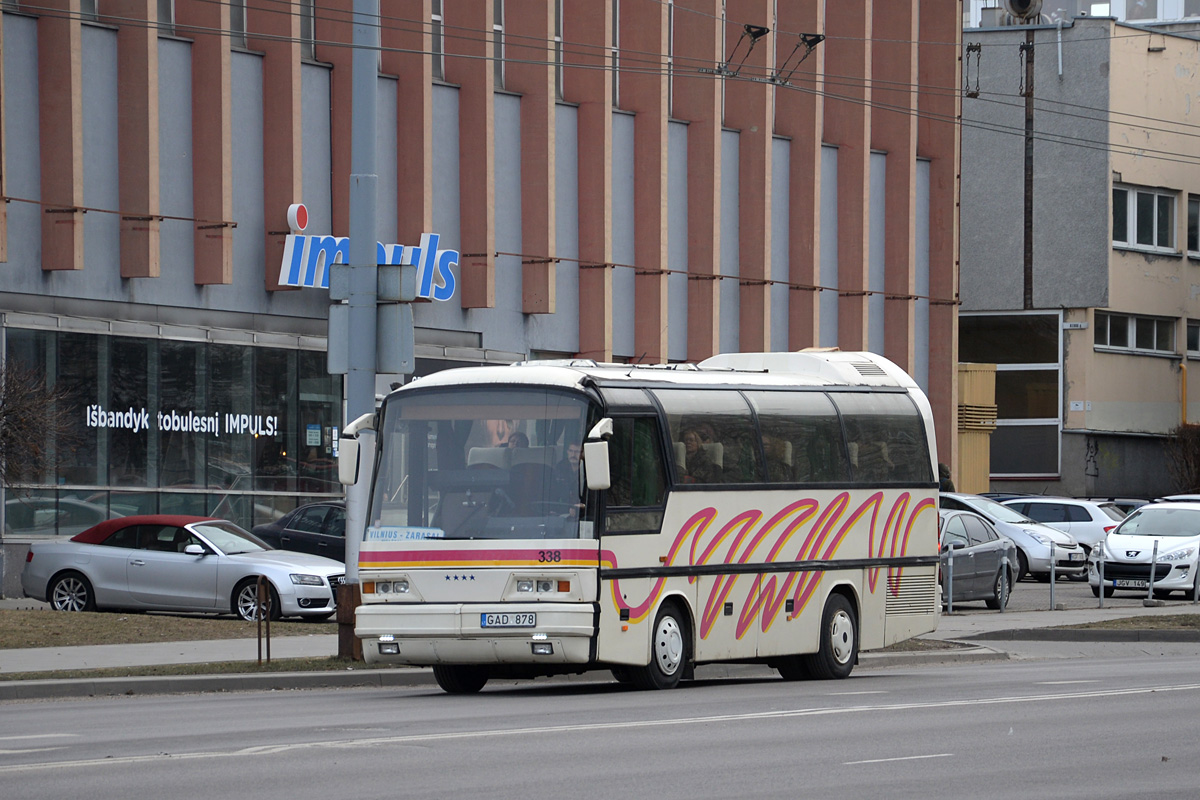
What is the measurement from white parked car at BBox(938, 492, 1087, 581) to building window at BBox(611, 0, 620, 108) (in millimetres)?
10832

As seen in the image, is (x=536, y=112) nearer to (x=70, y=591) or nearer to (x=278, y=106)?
(x=278, y=106)

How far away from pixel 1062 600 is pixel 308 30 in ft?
54.6

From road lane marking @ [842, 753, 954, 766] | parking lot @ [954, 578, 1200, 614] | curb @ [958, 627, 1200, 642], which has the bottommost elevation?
parking lot @ [954, 578, 1200, 614]

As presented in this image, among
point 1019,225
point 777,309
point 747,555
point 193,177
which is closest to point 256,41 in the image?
point 193,177

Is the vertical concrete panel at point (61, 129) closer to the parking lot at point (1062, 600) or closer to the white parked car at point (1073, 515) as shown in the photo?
the parking lot at point (1062, 600)

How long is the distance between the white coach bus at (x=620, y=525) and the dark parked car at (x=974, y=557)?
975cm

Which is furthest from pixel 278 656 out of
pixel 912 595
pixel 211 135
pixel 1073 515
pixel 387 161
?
pixel 1073 515

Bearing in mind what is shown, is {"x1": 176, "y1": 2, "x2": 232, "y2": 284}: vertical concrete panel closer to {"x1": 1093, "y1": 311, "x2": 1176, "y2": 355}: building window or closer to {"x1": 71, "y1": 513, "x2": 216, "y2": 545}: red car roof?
{"x1": 71, "y1": 513, "x2": 216, "y2": 545}: red car roof

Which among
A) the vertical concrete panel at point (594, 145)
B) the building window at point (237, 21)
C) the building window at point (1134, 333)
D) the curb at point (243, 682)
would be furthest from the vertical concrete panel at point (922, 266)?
the curb at point (243, 682)

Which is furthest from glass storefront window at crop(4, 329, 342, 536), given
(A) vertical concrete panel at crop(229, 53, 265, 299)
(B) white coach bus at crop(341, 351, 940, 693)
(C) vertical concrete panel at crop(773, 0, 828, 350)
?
(B) white coach bus at crop(341, 351, 940, 693)

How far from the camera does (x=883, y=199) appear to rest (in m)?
46.1

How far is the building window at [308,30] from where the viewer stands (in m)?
33.7

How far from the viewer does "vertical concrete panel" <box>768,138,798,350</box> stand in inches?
1686

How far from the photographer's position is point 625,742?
11.8m
